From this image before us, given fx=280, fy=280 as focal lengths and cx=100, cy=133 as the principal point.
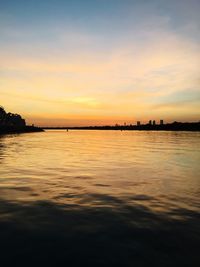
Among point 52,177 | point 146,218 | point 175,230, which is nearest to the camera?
point 175,230

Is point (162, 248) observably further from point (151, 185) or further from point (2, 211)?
point (151, 185)

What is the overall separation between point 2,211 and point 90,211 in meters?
3.35

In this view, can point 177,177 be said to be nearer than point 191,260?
No

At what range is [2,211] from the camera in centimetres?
1066

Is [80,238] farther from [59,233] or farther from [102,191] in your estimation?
[102,191]

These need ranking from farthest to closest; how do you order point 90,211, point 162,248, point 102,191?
1. point 102,191
2. point 90,211
3. point 162,248

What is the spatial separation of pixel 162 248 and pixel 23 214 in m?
5.32

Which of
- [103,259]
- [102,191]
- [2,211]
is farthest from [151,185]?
[103,259]

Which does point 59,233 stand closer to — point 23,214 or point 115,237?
point 115,237

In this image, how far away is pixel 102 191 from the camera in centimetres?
1483

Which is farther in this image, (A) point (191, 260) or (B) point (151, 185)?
(B) point (151, 185)

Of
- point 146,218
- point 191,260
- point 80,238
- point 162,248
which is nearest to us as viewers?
point 191,260

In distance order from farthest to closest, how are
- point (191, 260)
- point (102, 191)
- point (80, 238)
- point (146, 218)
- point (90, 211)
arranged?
1. point (102, 191)
2. point (90, 211)
3. point (146, 218)
4. point (80, 238)
5. point (191, 260)

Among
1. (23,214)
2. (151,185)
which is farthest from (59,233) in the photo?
(151,185)
